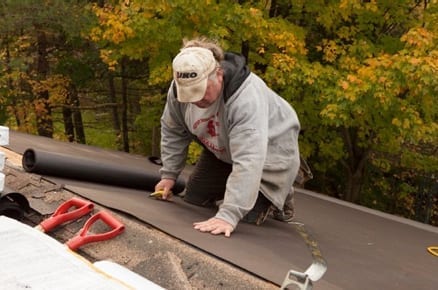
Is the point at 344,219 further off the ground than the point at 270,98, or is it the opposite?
the point at 270,98

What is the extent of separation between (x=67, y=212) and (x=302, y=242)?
3.89ft

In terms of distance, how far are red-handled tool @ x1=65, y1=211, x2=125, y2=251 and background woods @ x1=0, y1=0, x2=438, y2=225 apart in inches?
164

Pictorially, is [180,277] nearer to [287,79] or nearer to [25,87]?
[287,79]

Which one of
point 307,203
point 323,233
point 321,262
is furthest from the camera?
point 307,203

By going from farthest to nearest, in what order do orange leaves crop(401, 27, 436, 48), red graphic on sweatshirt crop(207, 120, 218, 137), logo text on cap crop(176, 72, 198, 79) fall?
orange leaves crop(401, 27, 436, 48), red graphic on sweatshirt crop(207, 120, 218, 137), logo text on cap crop(176, 72, 198, 79)

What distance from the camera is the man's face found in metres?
2.35

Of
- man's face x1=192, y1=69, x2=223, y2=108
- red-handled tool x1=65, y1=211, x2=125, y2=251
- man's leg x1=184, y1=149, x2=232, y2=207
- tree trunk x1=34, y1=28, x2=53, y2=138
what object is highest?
man's face x1=192, y1=69, x2=223, y2=108

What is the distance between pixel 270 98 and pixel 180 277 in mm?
1213

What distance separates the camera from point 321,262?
7.19 feet

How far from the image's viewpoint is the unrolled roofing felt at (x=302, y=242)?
204 centimetres

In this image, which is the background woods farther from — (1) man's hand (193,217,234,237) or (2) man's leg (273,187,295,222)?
(1) man's hand (193,217,234,237)

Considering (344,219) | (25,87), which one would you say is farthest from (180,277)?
(25,87)

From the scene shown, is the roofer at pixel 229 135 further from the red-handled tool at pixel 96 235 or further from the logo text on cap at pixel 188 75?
the red-handled tool at pixel 96 235

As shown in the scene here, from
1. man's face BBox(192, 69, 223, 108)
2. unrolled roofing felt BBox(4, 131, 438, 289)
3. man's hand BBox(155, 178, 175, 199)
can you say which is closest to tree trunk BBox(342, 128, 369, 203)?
unrolled roofing felt BBox(4, 131, 438, 289)
